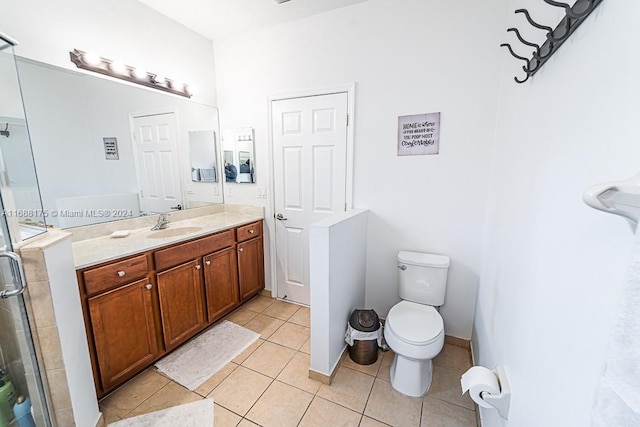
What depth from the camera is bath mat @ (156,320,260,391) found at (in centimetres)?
184

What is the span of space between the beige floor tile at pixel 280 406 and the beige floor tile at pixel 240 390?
0.05m

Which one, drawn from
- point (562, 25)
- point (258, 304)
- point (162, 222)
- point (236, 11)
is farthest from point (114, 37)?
point (562, 25)

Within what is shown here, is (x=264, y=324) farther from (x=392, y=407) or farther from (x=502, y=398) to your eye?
(x=502, y=398)

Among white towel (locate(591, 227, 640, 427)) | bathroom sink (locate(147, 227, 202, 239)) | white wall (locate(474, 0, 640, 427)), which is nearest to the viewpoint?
white towel (locate(591, 227, 640, 427))

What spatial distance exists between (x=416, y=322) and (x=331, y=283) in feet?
2.08

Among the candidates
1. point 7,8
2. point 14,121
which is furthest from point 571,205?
point 7,8

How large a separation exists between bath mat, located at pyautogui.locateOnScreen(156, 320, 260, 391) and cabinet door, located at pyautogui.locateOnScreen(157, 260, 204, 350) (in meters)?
0.10

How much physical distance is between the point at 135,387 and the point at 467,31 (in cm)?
336

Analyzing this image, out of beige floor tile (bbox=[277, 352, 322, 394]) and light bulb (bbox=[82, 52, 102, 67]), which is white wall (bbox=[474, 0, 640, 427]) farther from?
light bulb (bbox=[82, 52, 102, 67])

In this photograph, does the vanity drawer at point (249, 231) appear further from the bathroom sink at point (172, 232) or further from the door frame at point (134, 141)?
the door frame at point (134, 141)

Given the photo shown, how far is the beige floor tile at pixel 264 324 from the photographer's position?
2.34 meters

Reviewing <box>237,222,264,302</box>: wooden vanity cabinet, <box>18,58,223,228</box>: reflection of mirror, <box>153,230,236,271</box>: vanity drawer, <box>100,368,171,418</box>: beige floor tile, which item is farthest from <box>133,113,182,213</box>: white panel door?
<box>100,368,171,418</box>: beige floor tile

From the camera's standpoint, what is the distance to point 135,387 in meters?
1.73

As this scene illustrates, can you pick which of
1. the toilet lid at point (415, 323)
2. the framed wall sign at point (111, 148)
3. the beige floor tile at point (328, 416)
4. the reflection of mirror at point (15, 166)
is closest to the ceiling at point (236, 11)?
the framed wall sign at point (111, 148)
